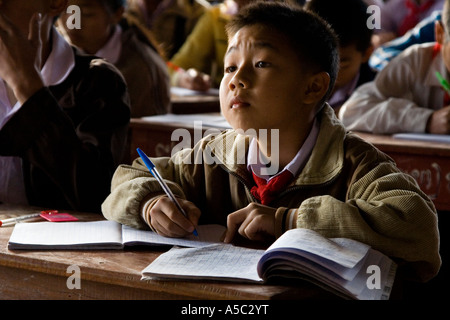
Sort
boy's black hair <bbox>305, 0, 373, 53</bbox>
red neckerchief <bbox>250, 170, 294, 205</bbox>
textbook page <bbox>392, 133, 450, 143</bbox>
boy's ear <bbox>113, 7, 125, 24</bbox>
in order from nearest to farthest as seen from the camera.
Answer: red neckerchief <bbox>250, 170, 294, 205</bbox> → textbook page <bbox>392, 133, 450, 143</bbox> → boy's black hair <bbox>305, 0, 373, 53</bbox> → boy's ear <bbox>113, 7, 125, 24</bbox>

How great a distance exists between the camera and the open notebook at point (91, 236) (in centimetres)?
120

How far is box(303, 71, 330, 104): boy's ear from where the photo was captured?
1.38m

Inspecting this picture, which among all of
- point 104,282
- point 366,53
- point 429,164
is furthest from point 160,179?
point 366,53

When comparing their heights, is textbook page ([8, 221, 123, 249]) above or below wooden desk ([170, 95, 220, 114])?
above

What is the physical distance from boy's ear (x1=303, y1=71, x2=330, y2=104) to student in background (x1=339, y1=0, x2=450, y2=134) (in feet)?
3.92

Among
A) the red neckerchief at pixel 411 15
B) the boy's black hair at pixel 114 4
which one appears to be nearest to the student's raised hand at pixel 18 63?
the boy's black hair at pixel 114 4

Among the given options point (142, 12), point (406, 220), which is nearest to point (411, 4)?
point (142, 12)

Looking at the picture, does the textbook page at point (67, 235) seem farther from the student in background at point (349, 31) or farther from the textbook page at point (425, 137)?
the student in background at point (349, 31)

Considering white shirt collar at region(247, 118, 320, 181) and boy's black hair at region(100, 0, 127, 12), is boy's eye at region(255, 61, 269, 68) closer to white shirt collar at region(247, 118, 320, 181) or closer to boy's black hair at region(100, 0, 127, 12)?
white shirt collar at region(247, 118, 320, 181)

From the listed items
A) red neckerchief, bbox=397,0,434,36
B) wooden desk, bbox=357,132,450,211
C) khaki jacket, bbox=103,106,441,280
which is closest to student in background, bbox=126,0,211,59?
red neckerchief, bbox=397,0,434,36

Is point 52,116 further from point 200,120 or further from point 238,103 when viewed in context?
point 200,120

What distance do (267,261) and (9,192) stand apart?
0.90 meters

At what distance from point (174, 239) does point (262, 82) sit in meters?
0.33

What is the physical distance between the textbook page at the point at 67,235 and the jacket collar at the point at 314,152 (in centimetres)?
25
